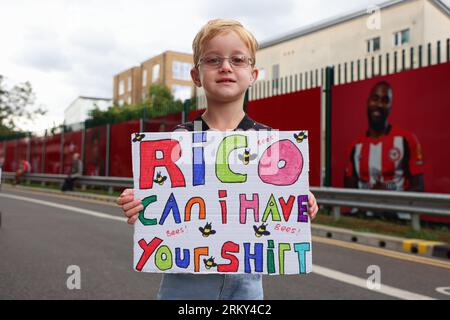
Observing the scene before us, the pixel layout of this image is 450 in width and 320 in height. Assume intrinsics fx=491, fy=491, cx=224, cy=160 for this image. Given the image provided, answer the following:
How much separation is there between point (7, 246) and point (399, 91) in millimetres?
8000

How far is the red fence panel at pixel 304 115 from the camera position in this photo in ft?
38.4

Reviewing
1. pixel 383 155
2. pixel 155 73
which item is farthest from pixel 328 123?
pixel 155 73

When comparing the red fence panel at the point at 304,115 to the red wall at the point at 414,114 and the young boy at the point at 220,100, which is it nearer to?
the red wall at the point at 414,114

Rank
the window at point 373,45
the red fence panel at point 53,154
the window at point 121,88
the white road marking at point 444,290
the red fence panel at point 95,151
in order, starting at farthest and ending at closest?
the window at point 121,88
the window at point 373,45
the red fence panel at point 53,154
the red fence panel at point 95,151
the white road marking at point 444,290

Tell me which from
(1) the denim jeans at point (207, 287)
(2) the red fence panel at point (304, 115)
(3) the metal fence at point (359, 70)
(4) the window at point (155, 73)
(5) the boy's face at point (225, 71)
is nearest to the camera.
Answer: (5) the boy's face at point (225, 71)

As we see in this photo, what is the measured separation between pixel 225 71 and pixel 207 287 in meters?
0.81

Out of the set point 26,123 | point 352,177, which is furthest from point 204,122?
point 26,123

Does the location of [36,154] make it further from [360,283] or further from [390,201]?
[360,283]

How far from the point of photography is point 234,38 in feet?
5.73

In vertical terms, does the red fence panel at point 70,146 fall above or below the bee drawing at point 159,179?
above

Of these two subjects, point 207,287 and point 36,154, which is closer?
point 207,287

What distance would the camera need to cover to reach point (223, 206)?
1.77m

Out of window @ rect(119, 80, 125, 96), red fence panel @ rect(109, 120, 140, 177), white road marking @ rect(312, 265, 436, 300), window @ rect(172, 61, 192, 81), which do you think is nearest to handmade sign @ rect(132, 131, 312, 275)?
white road marking @ rect(312, 265, 436, 300)

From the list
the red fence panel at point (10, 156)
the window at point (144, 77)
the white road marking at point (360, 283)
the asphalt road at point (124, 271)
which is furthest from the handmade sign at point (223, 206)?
the window at point (144, 77)
